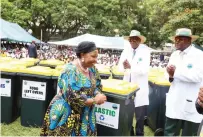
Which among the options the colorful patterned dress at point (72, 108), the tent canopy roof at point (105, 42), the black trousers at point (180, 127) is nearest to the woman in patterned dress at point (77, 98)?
the colorful patterned dress at point (72, 108)

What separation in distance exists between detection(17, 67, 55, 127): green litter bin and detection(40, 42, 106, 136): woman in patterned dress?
5.51 ft

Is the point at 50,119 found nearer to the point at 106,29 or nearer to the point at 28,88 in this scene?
the point at 28,88

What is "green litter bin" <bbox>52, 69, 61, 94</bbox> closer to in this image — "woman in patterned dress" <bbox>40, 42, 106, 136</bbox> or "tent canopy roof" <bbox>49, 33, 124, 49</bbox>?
"woman in patterned dress" <bbox>40, 42, 106, 136</bbox>

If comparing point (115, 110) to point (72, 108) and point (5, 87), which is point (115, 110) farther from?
point (5, 87)

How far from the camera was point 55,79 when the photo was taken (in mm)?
4793

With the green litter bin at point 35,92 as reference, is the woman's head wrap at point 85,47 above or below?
above

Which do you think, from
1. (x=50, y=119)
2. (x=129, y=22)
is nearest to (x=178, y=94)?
(x=50, y=119)

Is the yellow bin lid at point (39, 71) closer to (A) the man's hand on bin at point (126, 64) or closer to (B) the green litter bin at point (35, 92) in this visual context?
(B) the green litter bin at point (35, 92)

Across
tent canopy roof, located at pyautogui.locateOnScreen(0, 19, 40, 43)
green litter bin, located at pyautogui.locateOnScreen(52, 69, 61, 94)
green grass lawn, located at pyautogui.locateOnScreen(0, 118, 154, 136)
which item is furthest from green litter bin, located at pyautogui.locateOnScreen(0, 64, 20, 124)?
tent canopy roof, located at pyautogui.locateOnScreen(0, 19, 40, 43)

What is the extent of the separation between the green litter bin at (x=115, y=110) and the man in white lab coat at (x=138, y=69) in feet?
2.57

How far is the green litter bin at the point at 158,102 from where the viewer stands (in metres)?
4.74

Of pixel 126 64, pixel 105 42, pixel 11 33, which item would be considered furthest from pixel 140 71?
pixel 11 33

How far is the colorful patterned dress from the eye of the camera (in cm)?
288

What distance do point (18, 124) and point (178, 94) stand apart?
3139mm
